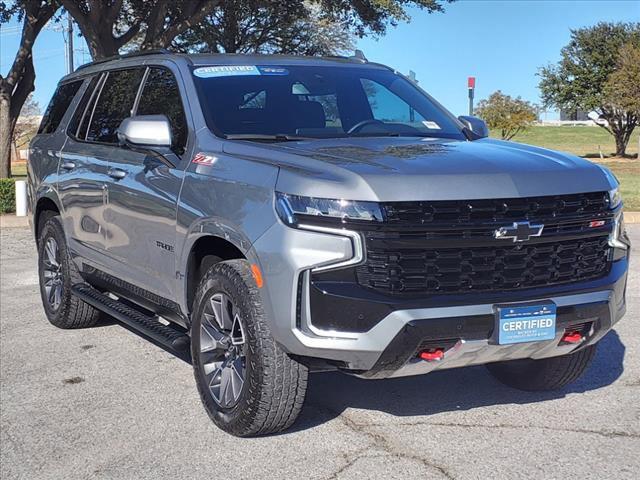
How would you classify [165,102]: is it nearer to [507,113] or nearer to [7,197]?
[7,197]

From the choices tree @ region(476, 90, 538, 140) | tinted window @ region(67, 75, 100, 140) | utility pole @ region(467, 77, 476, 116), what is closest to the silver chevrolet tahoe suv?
tinted window @ region(67, 75, 100, 140)

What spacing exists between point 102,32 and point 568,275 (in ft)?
64.0

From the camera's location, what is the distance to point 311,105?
5379 millimetres

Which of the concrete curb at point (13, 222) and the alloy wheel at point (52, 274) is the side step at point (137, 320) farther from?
the concrete curb at point (13, 222)

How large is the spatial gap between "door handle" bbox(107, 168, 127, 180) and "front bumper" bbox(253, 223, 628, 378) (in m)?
1.77

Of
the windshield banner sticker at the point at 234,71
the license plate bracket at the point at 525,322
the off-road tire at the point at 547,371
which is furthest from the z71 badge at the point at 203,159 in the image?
the off-road tire at the point at 547,371

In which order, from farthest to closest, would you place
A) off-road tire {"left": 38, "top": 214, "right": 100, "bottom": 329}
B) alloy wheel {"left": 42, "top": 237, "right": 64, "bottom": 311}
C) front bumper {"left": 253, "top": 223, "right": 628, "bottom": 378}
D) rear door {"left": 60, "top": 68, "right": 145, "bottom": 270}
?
alloy wheel {"left": 42, "top": 237, "right": 64, "bottom": 311} → off-road tire {"left": 38, "top": 214, "right": 100, "bottom": 329} → rear door {"left": 60, "top": 68, "right": 145, "bottom": 270} → front bumper {"left": 253, "top": 223, "right": 628, "bottom": 378}

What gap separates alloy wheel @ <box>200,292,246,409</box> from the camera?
4.40 m

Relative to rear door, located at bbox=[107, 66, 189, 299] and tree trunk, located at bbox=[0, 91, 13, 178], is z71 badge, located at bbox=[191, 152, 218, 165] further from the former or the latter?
tree trunk, located at bbox=[0, 91, 13, 178]

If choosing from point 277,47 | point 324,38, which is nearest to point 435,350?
point 277,47

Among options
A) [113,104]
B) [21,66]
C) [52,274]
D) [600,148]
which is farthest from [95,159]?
[600,148]

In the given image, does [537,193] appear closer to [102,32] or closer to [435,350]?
[435,350]

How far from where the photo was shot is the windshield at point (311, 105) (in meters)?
5.09

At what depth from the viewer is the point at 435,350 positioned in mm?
4008
